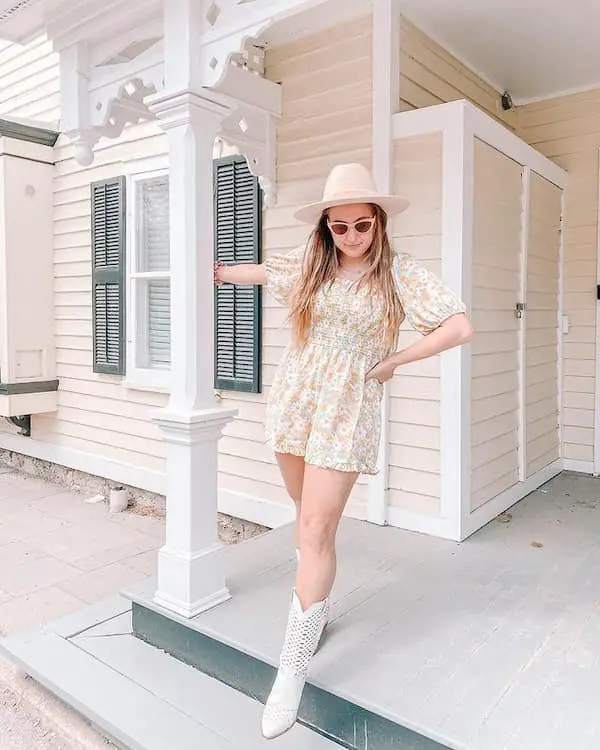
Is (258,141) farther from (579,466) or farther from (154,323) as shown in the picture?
(579,466)

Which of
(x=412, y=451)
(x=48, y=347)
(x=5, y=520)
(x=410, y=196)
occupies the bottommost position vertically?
(x=5, y=520)

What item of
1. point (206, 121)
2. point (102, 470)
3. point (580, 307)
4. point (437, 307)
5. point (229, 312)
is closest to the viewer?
point (437, 307)

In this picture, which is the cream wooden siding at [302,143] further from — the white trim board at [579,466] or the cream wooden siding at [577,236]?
the white trim board at [579,466]

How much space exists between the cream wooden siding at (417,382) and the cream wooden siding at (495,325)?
0.22 meters

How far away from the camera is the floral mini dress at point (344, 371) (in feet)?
6.61

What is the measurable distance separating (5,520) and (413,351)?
13.4 feet

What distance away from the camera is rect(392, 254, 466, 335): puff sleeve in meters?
2.00

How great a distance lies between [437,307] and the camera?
6.55ft

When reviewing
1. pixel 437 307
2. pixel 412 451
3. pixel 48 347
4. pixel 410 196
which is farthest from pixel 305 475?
pixel 48 347

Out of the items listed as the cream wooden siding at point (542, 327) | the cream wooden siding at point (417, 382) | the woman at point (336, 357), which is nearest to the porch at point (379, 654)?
the woman at point (336, 357)

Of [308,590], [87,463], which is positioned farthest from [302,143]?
[87,463]

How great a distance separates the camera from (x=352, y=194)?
6.48ft

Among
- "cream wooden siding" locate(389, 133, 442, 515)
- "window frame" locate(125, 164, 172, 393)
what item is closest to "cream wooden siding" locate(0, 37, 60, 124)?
"window frame" locate(125, 164, 172, 393)

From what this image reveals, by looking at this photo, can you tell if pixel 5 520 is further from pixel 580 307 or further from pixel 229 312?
pixel 580 307
